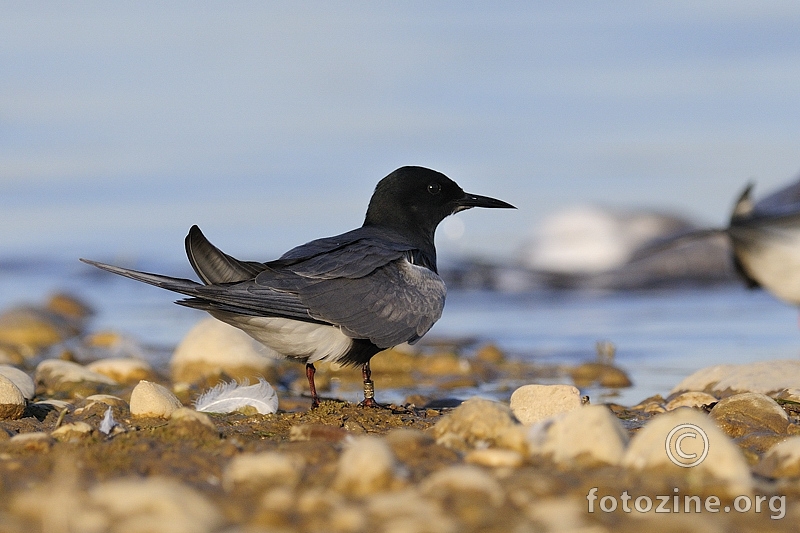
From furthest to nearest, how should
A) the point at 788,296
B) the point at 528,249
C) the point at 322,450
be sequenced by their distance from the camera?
the point at 528,249, the point at 788,296, the point at 322,450

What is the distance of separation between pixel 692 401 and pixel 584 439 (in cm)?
219

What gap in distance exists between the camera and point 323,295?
16.2 feet

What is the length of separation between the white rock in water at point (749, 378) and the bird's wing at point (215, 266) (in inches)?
102

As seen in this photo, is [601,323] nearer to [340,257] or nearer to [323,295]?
[340,257]

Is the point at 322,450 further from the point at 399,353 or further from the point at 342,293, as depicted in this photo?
the point at 399,353

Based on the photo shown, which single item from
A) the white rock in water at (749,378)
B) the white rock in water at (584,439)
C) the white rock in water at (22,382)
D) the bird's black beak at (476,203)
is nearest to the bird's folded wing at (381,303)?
the bird's black beak at (476,203)

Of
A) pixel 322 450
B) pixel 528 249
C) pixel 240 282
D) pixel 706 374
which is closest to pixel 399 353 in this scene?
pixel 706 374

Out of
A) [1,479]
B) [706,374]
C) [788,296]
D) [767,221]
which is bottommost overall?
[1,479]

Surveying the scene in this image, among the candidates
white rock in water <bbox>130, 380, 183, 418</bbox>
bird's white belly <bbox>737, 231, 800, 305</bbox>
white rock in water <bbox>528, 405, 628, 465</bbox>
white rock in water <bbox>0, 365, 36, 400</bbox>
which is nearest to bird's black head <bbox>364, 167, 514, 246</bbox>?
white rock in water <bbox>130, 380, 183, 418</bbox>

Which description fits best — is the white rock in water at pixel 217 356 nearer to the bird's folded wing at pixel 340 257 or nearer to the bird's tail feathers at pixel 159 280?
the bird's folded wing at pixel 340 257

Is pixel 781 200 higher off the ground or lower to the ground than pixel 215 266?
higher

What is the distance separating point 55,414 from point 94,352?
392 cm

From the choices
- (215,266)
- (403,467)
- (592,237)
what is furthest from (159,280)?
(592,237)

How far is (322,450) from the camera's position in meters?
3.36
